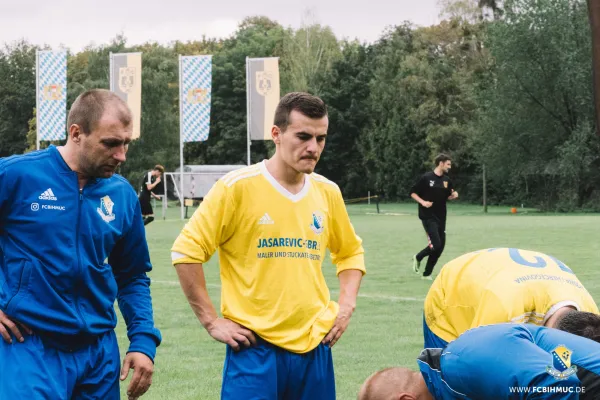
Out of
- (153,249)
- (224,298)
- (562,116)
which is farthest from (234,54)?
(224,298)

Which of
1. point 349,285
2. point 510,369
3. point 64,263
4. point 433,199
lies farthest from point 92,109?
point 433,199

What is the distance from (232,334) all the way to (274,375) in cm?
29

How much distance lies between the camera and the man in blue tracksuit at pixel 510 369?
3383mm

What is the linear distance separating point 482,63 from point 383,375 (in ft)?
205

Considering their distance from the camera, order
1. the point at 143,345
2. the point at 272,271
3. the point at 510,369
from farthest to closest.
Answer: the point at 272,271 < the point at 143,345 < the point at 510,369

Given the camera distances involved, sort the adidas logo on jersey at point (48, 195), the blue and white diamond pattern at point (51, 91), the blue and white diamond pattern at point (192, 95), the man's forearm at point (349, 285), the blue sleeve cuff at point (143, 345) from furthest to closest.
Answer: the blue and white diamond pattern at point (51, 91) → the blue and white diamond pattern at point (192, 95) → the man's forearm at point (349, 285) → the blue sleeve cuff at point (143, 345) → the adidas logo on jersey at point (48, 195)

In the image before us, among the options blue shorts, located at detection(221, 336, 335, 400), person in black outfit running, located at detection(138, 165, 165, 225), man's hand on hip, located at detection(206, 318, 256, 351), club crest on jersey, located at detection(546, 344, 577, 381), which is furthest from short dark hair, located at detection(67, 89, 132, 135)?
person in black outfit running, located at detection(138, 165, 165, 225)

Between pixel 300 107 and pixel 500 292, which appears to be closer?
pixel 300 107

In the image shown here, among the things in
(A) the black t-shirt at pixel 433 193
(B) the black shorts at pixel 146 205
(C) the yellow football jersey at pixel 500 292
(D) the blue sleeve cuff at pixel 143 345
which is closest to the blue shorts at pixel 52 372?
(D) the blue sleeve cuff at pixel 143 345

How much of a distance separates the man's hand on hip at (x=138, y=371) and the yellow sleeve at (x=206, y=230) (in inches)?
22.3

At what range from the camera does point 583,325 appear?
3.90 meters

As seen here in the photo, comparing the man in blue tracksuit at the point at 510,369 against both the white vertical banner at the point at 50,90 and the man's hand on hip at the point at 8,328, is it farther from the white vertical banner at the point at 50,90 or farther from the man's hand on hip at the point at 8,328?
the white vertical banner at the point at 50,90

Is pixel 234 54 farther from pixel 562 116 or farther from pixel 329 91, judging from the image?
pixel 562 116

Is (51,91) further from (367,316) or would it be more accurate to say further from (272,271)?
(272,271)
